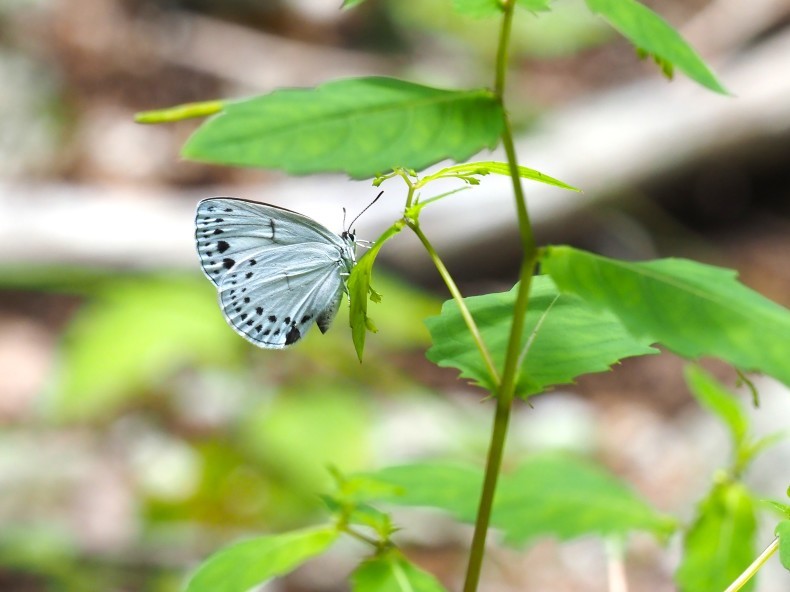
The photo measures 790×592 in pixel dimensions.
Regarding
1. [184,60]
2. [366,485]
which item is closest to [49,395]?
[366,485]

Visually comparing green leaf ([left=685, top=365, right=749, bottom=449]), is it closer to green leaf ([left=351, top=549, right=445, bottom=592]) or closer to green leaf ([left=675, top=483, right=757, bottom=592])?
green leaf ([left=675, top=483, right=757, bottom=592])

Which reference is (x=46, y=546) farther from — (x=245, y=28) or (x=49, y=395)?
(x=245, y=28)

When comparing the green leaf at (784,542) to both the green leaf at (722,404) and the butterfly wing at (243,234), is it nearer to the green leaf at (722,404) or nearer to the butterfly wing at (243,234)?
the green leaf at (722,404)

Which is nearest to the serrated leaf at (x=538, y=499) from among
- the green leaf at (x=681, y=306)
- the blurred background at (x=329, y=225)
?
the green leaf at (x=681, y=306)

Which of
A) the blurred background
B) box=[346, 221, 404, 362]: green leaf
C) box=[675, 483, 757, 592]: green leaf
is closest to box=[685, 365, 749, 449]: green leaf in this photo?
box=[675, 483, 757, 592]: green leaf

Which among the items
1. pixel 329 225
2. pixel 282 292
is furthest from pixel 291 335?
pixel 329 225
